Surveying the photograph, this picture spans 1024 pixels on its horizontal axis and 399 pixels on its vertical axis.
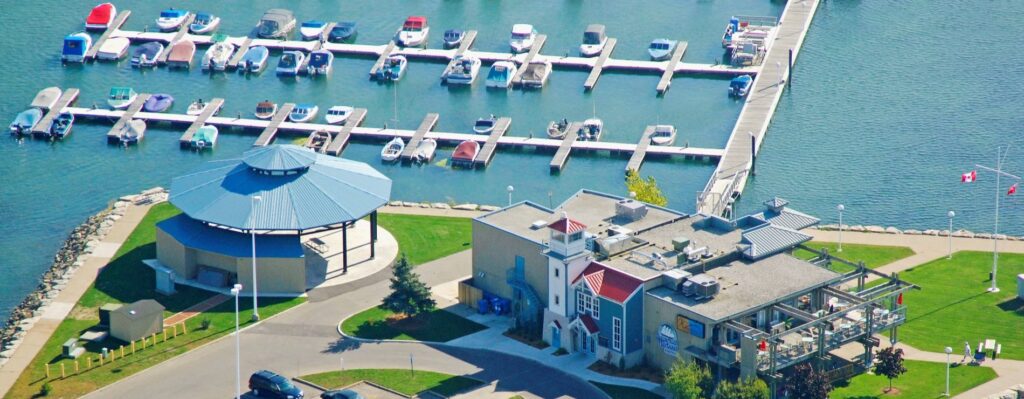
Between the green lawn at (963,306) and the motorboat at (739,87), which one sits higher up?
the motorboat at (739,87)

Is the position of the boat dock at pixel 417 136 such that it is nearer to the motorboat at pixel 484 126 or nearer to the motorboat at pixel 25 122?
the motorboat at pixel 484 126

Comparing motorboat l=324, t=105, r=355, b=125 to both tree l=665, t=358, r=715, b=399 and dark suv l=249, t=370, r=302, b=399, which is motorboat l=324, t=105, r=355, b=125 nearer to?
dark suv l=249, t=370, r=302, b=399

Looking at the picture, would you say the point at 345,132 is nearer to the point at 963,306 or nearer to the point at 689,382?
the point at 963,306

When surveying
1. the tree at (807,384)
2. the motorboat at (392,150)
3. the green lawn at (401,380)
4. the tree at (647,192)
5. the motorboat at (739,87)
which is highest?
the motorboat at (739,87)

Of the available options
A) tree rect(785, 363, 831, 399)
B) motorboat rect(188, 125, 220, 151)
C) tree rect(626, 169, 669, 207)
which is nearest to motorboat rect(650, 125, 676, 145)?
tree rect(626, 169, 669, 207)

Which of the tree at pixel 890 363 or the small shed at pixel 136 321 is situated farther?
the small shed at pixel 136 321

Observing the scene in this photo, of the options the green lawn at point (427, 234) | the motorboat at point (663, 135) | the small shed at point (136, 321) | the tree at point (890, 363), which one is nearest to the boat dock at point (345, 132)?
the green lawn at point (427, 234)

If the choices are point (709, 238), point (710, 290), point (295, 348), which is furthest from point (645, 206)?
point (295, 348)
